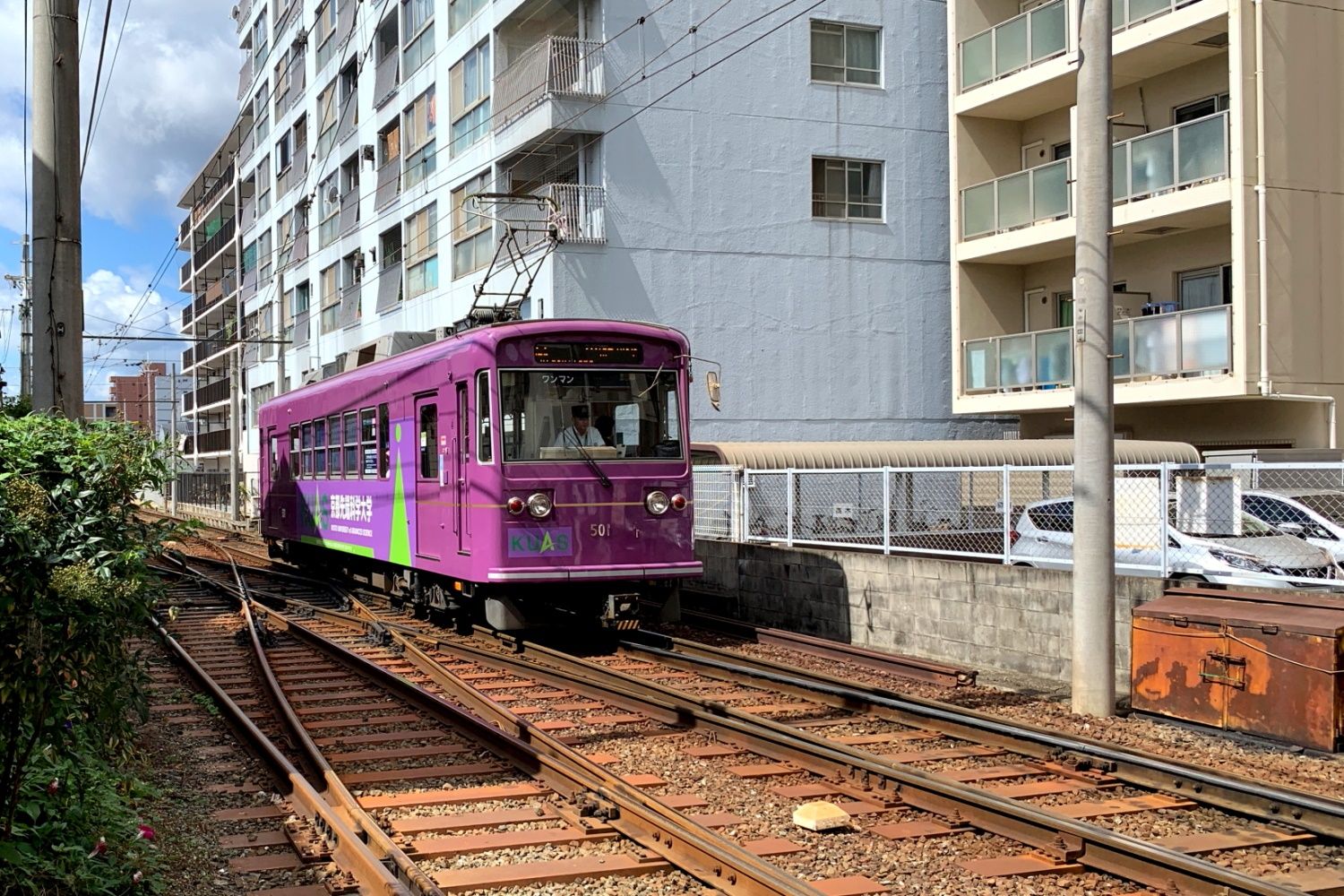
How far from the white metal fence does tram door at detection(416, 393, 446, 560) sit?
4.34 metres

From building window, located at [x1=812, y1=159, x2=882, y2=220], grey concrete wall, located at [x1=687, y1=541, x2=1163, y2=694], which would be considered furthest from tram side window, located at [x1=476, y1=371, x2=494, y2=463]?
building window, located at [x1=812, y1=159, x2=882, y2=220]

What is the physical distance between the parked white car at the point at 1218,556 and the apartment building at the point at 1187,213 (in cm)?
382

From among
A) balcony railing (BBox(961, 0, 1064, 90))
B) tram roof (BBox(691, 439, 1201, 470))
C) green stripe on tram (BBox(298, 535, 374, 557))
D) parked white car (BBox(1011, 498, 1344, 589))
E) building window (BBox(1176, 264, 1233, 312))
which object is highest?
balcony railing (BBox(961, 0, 1064, 90))

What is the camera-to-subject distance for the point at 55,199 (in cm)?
865

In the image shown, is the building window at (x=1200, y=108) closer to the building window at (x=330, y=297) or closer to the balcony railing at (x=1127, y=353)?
the balcony railing at (x=1127, y=353)

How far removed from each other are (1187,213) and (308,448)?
13.8 metres

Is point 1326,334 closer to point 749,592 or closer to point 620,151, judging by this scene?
point 749,592

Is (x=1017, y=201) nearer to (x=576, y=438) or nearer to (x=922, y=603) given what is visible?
(x=922, y=603)

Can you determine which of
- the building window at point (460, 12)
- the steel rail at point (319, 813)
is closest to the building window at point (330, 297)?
the building window at point (460, 12)

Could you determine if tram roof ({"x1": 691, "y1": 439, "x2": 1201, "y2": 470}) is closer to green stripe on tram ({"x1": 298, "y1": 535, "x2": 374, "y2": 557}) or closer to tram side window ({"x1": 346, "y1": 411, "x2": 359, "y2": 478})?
tram side window ({"x1": 346, "y1": 411, "x2": 359, "y2": 478})

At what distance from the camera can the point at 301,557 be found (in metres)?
22.0

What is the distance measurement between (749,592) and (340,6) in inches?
1193

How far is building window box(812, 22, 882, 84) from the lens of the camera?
25.5 meters

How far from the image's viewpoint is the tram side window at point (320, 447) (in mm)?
18172
